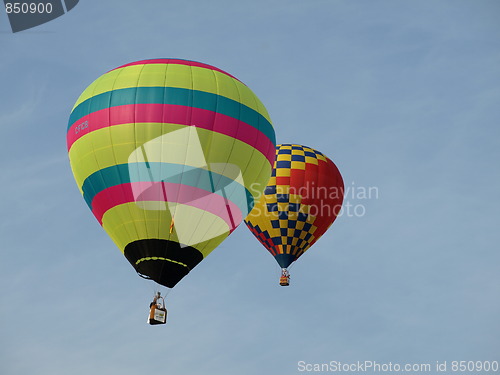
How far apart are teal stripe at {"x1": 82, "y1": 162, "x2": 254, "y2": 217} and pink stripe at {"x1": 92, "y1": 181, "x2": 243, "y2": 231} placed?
94 millimetres

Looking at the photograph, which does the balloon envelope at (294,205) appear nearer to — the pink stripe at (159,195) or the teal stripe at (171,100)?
the teal stripe at (171,100)

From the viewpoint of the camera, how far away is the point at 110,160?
2061cm

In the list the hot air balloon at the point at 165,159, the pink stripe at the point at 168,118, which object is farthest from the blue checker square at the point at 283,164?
the pink stripe at the point at 168,118

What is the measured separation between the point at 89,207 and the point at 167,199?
7.95ft

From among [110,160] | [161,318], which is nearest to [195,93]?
[110,160]

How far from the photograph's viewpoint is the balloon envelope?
2961 cm

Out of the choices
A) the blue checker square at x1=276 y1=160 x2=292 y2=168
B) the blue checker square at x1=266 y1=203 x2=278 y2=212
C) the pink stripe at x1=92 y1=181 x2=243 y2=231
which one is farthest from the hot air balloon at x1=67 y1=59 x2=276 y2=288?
the blue checker square at x1=276 y1=160 x2=292 y2=168

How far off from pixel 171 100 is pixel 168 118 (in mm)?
474

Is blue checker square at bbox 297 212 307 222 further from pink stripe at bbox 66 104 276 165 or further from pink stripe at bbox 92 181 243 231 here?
pink stripe at bbox 92 181 243 231

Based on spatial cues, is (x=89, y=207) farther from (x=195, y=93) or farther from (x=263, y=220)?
(x=263, y=220)

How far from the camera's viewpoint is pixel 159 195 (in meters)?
20.4

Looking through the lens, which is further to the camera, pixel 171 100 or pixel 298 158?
pixel 298 158

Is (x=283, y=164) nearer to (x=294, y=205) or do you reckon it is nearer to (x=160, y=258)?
(x=294, y=205)

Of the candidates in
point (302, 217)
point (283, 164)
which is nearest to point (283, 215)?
point (302, 217)
